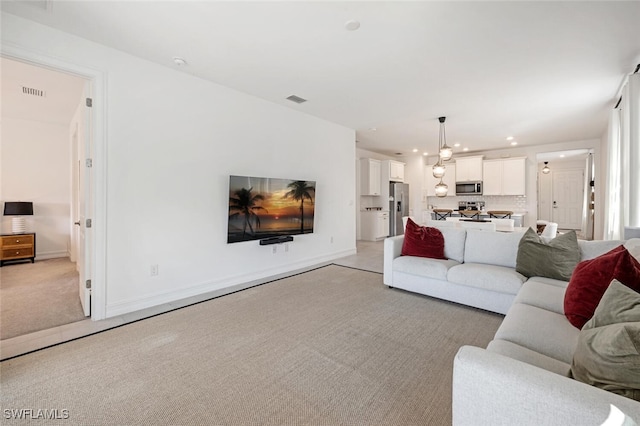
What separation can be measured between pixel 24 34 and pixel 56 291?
296 centimetres

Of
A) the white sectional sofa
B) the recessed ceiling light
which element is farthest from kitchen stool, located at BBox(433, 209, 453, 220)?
the recessed ceiling light

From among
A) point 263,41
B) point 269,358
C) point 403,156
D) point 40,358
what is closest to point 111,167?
point 40,358

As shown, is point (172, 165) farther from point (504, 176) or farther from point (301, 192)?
point (504, 176)

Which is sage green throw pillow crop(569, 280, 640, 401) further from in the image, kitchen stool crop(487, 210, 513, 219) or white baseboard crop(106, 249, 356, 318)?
kitchen stool crop(487, 210, 513, 219)

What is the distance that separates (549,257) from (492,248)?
2.00 ft

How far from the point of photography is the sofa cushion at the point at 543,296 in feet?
6.47

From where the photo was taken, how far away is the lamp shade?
4.89m

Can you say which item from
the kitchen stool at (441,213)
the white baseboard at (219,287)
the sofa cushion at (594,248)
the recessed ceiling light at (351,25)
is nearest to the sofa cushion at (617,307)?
the sofa cushion at (594,248)

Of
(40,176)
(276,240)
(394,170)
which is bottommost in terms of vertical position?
(276,240)

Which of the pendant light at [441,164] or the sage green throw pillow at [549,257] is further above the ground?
the pendant light at [441,164]

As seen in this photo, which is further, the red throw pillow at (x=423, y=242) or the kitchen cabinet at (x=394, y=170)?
the kitchen cabinet at (x=394, y=170)

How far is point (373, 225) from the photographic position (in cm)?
784

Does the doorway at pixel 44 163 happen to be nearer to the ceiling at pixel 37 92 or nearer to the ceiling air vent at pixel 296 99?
the ceiling at pixel 37 92

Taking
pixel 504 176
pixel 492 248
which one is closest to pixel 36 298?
pixel 492 248
